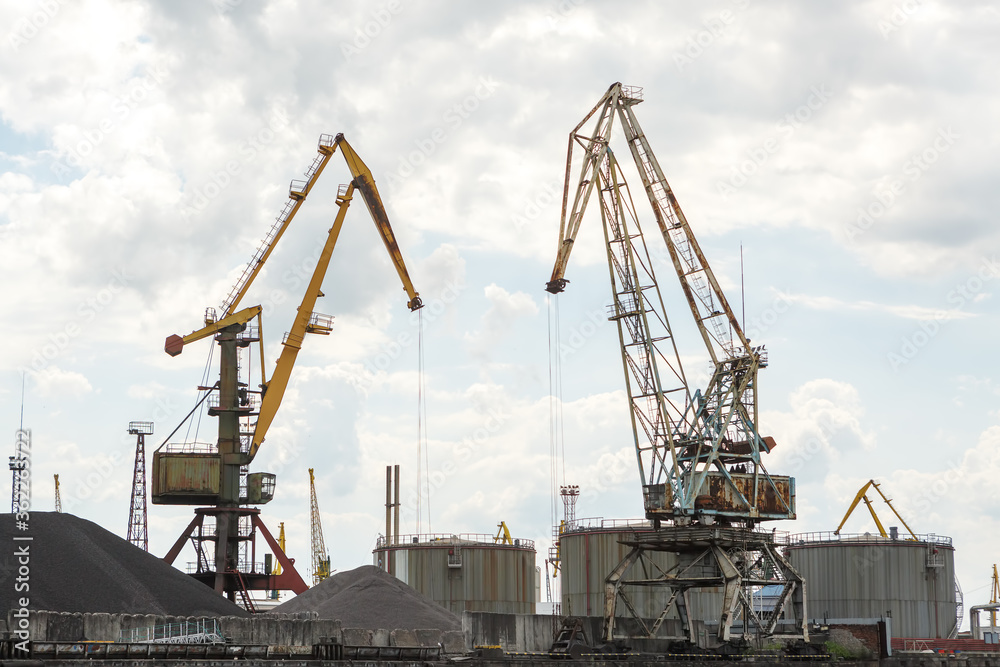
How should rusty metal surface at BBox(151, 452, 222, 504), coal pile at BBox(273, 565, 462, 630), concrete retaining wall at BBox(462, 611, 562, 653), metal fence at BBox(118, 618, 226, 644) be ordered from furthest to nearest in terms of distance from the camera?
1. rusty metal surface at BBox(151, 452, 222, 504)
2. coal pile at BBox(273, 565, 462, 630)
3. concrete retaining wall at BBox(462, 611, 562, 653)
4. metal fence at BBox(118, 618, 226, 644)

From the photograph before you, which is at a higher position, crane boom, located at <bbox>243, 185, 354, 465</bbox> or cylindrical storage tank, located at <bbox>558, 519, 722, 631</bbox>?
crane boom, located at <bbox>243, 185, 354, 465</bbox>

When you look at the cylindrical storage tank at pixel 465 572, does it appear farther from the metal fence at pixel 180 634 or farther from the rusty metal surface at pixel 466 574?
the metal fence at pixel 180 634

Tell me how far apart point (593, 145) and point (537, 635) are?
1153 inches

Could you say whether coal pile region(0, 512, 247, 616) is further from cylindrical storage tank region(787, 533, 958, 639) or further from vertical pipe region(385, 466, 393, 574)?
cylindrical storage tank region(787, 533, 958, 639)

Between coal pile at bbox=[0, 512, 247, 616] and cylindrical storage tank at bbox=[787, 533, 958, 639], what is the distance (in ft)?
153

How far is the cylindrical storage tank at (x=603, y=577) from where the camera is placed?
8856 centimetres

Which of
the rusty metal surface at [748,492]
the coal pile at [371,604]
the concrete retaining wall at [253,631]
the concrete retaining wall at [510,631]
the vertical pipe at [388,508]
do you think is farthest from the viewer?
the vertical pipe at [388,508]

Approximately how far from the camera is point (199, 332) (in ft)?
279

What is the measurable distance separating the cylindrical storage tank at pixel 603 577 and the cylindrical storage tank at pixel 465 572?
4087 millimetres

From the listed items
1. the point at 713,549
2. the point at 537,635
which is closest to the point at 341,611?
the point at 537,635

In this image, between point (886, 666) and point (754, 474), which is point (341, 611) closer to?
point (754, 474)

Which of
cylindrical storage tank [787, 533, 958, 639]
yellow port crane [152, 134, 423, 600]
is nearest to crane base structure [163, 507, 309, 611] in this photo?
yellow port crane [152, 134, 423, 600]

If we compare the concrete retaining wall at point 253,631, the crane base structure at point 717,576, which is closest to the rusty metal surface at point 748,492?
the crane base structure at point 717,576

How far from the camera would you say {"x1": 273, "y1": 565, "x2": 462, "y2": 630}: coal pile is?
69062 millimetres
